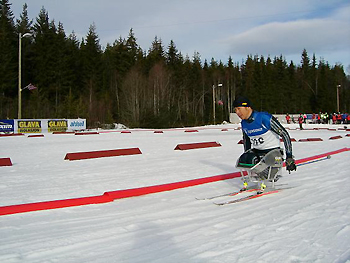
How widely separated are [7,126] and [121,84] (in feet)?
94.2

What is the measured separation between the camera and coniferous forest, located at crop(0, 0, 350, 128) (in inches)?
1625

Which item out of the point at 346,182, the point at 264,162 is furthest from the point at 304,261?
the point at 346,182

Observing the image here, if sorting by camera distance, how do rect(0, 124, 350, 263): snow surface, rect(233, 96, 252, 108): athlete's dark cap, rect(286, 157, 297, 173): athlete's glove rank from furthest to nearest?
rect(233, 96, 252, 108): athlete's dark cap → rect(286, 157, 297, 173): athlete's glove → rect(0, 124, 350, 263): snow surface

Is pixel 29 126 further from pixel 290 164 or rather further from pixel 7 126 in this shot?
pixel 290 164

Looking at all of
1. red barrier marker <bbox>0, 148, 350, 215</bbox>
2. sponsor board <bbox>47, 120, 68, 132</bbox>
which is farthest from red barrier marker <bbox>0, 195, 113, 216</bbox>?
sponsor board <bbox>47, 120, 68, 132</bbox>

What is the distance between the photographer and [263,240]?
3.04m

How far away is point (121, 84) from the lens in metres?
51.7

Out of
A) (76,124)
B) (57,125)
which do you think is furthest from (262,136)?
(76,124)

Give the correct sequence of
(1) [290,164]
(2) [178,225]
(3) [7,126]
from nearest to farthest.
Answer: (2) [178,225], (1) [290,164], (3) [7,126]

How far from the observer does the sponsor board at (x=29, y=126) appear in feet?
81.0

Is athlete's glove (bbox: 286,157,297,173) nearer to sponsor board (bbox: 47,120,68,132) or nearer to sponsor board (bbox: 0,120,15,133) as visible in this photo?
sponsor board (bbox: 0,120,15,133)

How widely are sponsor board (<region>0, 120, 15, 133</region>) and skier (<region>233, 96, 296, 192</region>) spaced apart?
23.2 meters

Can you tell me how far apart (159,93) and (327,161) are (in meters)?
42.8

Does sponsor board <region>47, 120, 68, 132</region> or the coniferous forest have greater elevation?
the coniferous forest
